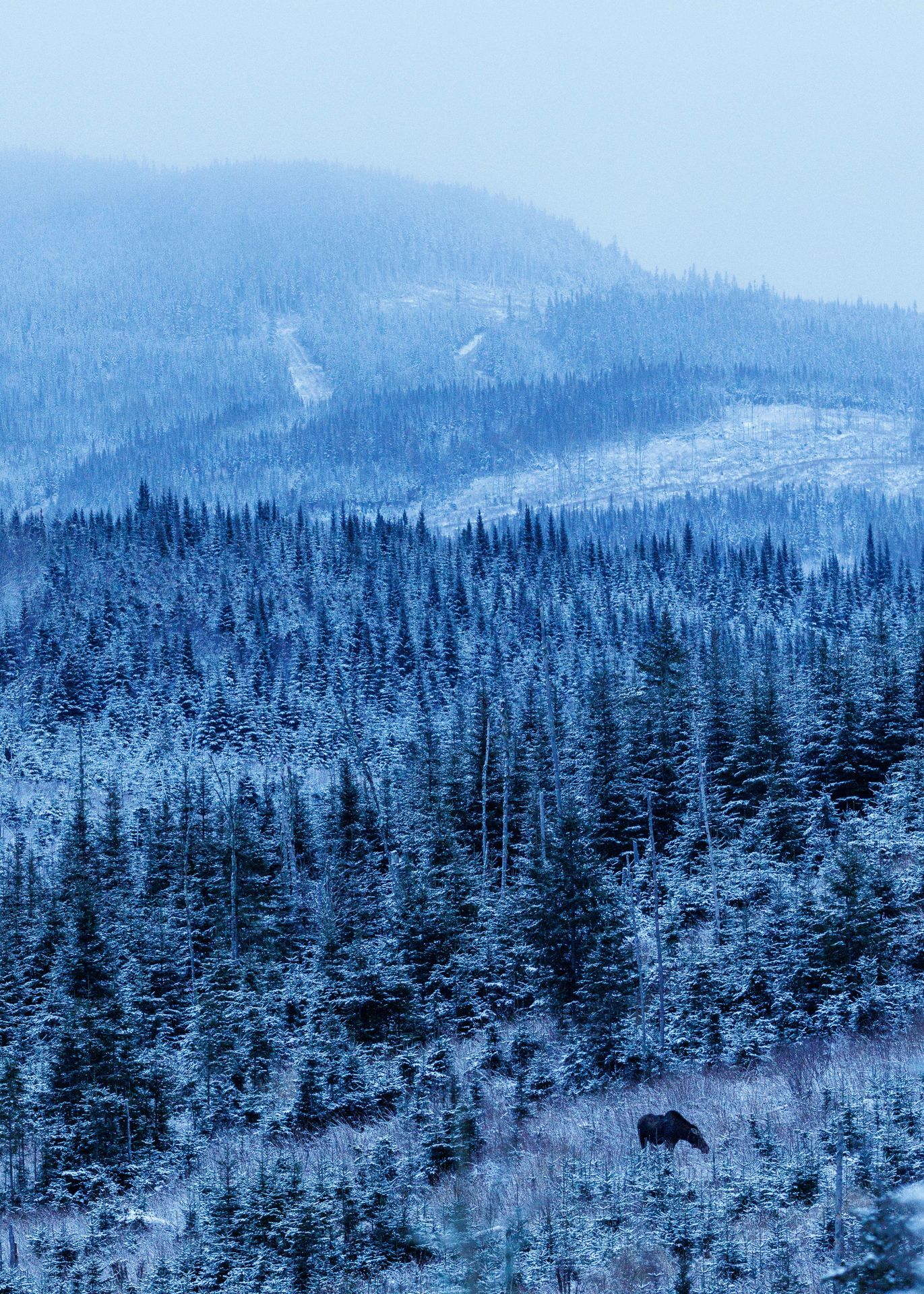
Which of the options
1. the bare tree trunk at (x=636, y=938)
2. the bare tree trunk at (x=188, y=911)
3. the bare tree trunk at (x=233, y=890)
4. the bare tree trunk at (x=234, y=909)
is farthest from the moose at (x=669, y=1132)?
the bare tree trunk at (x=234, y=909)

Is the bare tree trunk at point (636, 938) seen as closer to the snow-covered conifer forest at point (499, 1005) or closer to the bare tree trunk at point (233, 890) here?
the snow-covered conifer forest at point (499, 1005)

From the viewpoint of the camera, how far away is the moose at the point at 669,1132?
902 inches

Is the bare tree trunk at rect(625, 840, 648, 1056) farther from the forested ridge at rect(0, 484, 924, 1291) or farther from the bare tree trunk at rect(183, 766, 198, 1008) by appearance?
A: the bare tree trunk at rect(183, 766, 198, 1008)

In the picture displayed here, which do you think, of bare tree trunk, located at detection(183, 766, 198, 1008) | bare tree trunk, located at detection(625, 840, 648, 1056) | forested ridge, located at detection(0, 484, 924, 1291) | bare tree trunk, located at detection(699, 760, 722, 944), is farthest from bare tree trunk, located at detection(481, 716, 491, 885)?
bare tree trunk, located at detection(183, 766, 198, 1008)

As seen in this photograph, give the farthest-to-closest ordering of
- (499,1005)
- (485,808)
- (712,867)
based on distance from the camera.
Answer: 1. (485,808)
2. (712,867)
3. (499,1005)

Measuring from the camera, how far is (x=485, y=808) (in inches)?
1954

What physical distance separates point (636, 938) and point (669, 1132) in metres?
9.17

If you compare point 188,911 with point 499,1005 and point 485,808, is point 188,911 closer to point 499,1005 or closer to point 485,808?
point 485,808

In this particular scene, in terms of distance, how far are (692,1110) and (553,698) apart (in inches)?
1294

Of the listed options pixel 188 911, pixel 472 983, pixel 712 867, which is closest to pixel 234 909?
pixel 188 911

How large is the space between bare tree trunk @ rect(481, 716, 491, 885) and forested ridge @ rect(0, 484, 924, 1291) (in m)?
0.58

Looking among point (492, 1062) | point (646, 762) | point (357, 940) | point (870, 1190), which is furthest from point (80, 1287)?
point (646, 762)

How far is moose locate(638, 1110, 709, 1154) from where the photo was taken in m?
22.9

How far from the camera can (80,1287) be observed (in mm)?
23141
